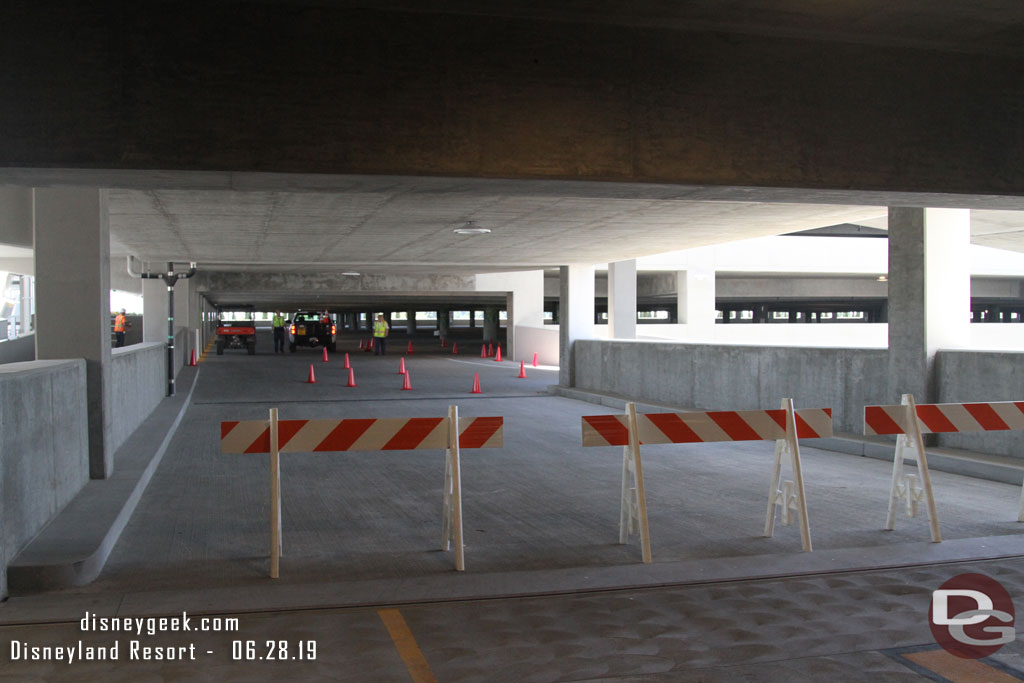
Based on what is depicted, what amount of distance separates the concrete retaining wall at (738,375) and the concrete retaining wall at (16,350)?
1735 centimetres

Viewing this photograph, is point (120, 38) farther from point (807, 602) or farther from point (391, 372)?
point (391, 372)

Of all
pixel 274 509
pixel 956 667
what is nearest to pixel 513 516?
pixel 274 509

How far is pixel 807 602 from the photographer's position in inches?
238

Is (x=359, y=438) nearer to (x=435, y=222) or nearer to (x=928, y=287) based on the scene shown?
Answer: (x=928, y=287)

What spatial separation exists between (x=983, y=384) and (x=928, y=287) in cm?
147

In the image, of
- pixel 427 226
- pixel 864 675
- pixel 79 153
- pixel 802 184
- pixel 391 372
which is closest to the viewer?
pixel 864 675

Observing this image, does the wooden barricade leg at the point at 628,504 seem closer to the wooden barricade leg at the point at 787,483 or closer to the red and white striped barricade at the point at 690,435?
the red and white striped barricade at the point at 690,435

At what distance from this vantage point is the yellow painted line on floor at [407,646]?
477 centimetres

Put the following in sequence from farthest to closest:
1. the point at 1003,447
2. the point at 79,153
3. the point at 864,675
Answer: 1. the point at 1003,447
2. the point at 79,153
3. the point at 864,675

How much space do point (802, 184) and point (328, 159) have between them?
12.3ft

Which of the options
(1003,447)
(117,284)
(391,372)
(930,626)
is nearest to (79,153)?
(930,626)

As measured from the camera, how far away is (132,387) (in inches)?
519

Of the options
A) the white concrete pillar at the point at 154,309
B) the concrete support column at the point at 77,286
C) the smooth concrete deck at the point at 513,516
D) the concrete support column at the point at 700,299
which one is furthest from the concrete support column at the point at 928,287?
the concrete support column at the point at 700,299

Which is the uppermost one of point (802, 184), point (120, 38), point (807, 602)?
point (120, 38)
